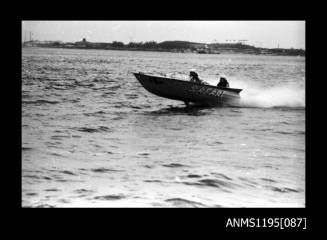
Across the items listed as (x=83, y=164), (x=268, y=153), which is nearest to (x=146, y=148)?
(x=83, y=164)

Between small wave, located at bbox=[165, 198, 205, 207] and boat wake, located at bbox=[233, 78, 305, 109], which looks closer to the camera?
small wave, located at bbox=[165, 198, 205, 207]

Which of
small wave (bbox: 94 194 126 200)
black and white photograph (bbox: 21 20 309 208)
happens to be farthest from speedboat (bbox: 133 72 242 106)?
small wave (bbox: 94 194 126 200)

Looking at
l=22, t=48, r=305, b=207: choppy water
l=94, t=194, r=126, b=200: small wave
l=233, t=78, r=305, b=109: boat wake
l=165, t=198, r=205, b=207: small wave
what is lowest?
l=165, t=198, r=205, b=207: small wave

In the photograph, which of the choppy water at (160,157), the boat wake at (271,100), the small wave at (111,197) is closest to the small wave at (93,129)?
the choppy water at (160,157)

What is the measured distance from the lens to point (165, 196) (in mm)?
8211

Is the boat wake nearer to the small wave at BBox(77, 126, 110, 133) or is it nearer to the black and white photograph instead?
the black and white photograph

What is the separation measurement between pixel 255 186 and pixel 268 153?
3.75 meters

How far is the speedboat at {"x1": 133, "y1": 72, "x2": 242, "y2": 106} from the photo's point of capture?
21.0 metres

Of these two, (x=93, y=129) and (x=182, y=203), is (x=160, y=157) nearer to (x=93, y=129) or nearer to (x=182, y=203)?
(x=182, y=203)

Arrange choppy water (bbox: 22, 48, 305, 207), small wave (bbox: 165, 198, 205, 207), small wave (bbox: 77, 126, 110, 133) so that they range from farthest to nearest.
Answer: small wave (bbox: 77, 126, 110, 133)
choppy water (bbox: 22, 48, 305, 207)
small wave (bbox: 165, 198, 205, 207)

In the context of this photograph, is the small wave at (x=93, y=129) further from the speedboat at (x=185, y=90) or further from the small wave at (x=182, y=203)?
the small wave at (x=182, y=203)

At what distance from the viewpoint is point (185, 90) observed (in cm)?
2153

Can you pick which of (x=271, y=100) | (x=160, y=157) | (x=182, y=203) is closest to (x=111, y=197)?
(x=182, y=203)
